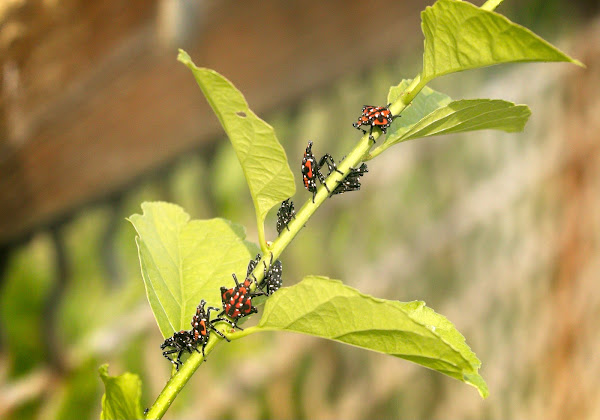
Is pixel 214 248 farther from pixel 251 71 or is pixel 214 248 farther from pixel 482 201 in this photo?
pixel 482 201

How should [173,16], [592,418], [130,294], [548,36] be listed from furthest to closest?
[592,418]
[548,36]
[130,294]
[173,16]

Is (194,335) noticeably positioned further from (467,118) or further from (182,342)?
(467,118)

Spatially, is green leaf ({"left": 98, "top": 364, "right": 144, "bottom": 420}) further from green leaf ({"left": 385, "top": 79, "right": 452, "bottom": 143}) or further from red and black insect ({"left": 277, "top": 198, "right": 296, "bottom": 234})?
green leaf ({"left": 385, "top": 79, "right": 452, "bottom": 143})

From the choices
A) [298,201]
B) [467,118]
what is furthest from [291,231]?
[298,201]

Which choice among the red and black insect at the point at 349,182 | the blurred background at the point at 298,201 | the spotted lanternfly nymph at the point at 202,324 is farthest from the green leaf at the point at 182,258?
the blurred background at the point at 298,201

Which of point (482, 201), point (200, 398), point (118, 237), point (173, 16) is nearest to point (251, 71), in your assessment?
point (173, 16)

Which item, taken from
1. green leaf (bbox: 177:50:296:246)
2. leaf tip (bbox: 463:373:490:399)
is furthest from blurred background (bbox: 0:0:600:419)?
leaf tip (bbox: 463:373:490:399)

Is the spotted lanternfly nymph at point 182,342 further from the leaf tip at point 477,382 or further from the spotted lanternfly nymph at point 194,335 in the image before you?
the leaf tip at point 477,382

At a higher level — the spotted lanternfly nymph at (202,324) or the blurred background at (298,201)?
the blurred background at (298,201)
